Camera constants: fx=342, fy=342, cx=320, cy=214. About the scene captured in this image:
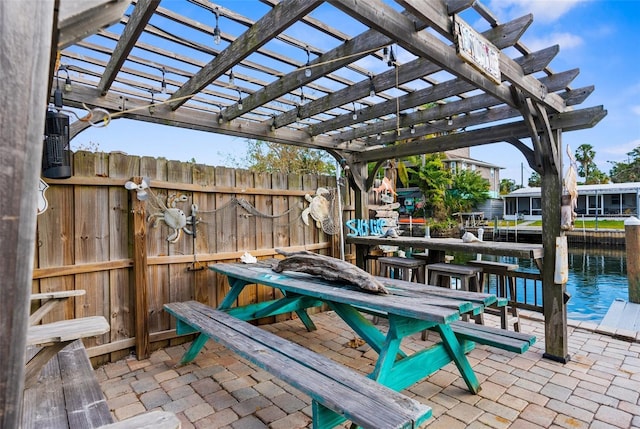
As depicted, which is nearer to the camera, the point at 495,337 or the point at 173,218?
the point at 495,337

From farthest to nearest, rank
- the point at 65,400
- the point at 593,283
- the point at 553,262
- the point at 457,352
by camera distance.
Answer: the point at 593,283 < the point at 553,262 < the point at 457,352 < the point at 65,400

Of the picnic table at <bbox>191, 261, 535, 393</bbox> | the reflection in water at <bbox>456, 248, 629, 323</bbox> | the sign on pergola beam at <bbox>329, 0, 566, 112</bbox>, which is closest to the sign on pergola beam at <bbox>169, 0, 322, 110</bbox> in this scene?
the sign on pergola beam at <bbox>329, 0, 566, 112</bbox>

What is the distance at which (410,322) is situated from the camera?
206 cm

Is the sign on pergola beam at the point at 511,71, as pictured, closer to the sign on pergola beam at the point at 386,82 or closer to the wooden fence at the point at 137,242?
the sign on pergola beam at the point at 386,82

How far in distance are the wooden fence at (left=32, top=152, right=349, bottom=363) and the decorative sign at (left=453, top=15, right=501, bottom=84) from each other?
2682 millimetres

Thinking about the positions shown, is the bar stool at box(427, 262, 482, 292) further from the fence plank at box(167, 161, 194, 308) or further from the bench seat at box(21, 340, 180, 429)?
the bench seat at box(21, 340, 180, 429)

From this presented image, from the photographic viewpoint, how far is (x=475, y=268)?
139 inches

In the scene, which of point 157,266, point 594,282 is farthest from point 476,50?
point 594,282

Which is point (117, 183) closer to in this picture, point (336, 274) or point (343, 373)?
point (336, 274)

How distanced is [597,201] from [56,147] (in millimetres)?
25418

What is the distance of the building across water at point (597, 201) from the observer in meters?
17.8

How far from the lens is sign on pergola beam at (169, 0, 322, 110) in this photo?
171 cm

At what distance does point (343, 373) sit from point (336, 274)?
Answer: 3.03 ft

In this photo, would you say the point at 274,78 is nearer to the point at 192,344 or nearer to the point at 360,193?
the point at 192,344
